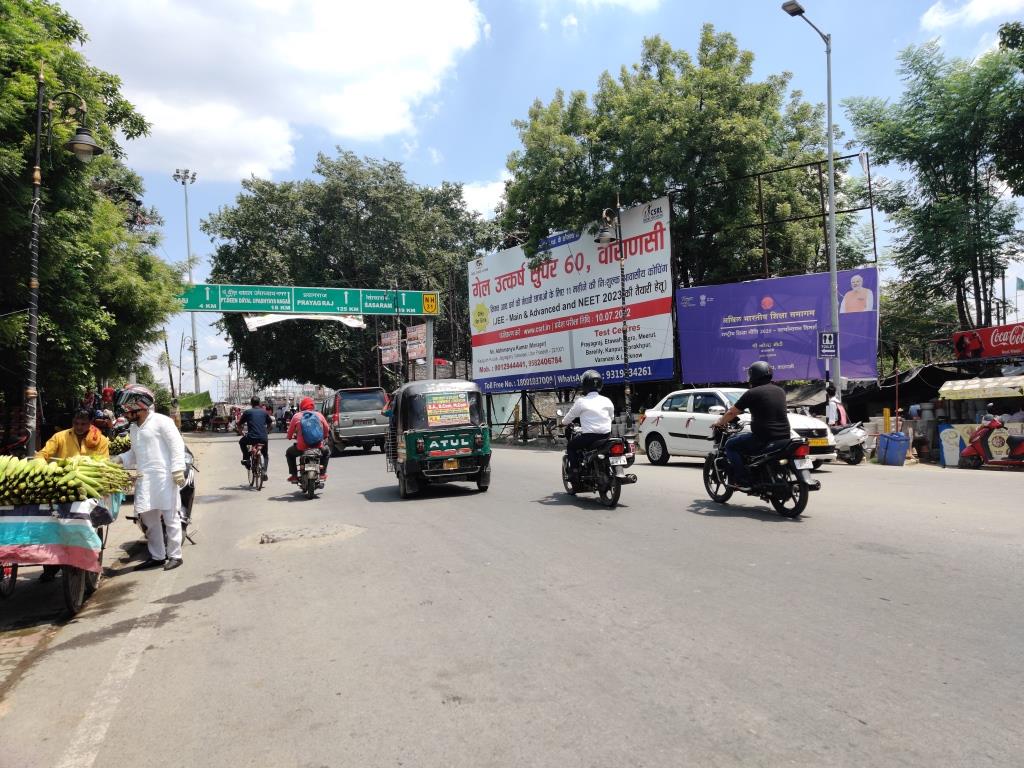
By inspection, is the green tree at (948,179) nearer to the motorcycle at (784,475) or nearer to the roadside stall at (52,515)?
the motorcycle at (784,475)

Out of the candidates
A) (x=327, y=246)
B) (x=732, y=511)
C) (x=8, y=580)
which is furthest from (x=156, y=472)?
(x=327, y=246)

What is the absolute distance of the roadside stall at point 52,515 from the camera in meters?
5.02

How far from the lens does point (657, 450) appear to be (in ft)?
52.1

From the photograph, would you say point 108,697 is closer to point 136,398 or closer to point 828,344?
point 136,398

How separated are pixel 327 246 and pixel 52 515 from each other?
3983 centimetres

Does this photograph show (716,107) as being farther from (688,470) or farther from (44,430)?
(44,430)

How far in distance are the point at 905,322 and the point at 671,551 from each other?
88.2 ft

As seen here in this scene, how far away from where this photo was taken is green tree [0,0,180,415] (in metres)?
10.4

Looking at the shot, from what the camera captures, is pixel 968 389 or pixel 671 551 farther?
pixel 968 389

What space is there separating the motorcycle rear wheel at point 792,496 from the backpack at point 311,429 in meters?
7.44

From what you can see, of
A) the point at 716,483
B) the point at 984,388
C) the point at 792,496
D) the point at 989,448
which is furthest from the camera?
the point at 984,388

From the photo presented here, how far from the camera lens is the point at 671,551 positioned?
21.4 ft

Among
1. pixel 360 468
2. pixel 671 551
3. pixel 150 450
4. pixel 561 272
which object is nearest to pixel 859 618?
pixel 671 551

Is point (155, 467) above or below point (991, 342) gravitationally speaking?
below
